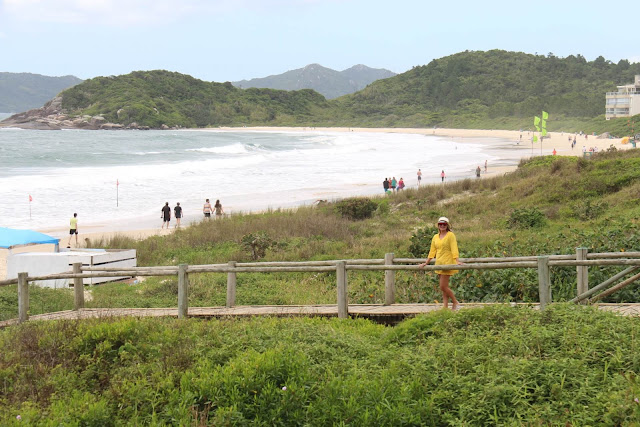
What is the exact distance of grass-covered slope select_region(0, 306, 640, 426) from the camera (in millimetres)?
5461

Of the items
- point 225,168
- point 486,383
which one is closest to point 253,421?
point 486,383

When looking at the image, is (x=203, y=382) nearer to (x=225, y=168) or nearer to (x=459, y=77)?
(x=225, y=168)

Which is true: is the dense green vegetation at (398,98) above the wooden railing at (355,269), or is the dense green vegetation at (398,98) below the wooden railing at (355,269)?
above

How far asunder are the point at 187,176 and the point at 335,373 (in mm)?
45652

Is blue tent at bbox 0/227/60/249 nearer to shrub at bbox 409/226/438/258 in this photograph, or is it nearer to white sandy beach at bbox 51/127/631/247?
white sandy beach at bbox 51/127/631/247

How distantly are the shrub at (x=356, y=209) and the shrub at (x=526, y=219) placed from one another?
655 centimetres

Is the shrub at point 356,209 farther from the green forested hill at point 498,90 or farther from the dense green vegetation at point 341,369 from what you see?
the green forested hill at point 498,90

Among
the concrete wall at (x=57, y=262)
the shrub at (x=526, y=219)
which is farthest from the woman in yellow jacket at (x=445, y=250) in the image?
the shrub at (x=526, y=219)

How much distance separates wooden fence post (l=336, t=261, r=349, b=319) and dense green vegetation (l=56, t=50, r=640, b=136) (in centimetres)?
12622

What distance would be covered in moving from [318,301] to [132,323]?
433 cm

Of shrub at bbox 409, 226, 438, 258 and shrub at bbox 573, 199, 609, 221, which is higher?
shrub at bbox 573, 199, 609, 221

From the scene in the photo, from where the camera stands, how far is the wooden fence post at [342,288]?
8711 mm

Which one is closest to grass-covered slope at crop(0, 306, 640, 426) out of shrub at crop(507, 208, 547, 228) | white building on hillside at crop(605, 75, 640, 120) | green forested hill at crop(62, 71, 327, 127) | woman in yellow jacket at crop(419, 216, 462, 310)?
woman in yellow jacket at crop(419, 216, 462, 310)

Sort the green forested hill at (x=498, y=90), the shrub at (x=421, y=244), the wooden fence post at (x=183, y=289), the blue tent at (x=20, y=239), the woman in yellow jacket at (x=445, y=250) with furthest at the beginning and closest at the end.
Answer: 1. the green forested hill at (x=498, y=90)
2. the blue tent at (x=20, y=239)
3. the shrub at (x=421, y=244)
4. the wooden fence post at (x=183, y=289)
5. the woman in yellow jacket at (x=445, y=250)
